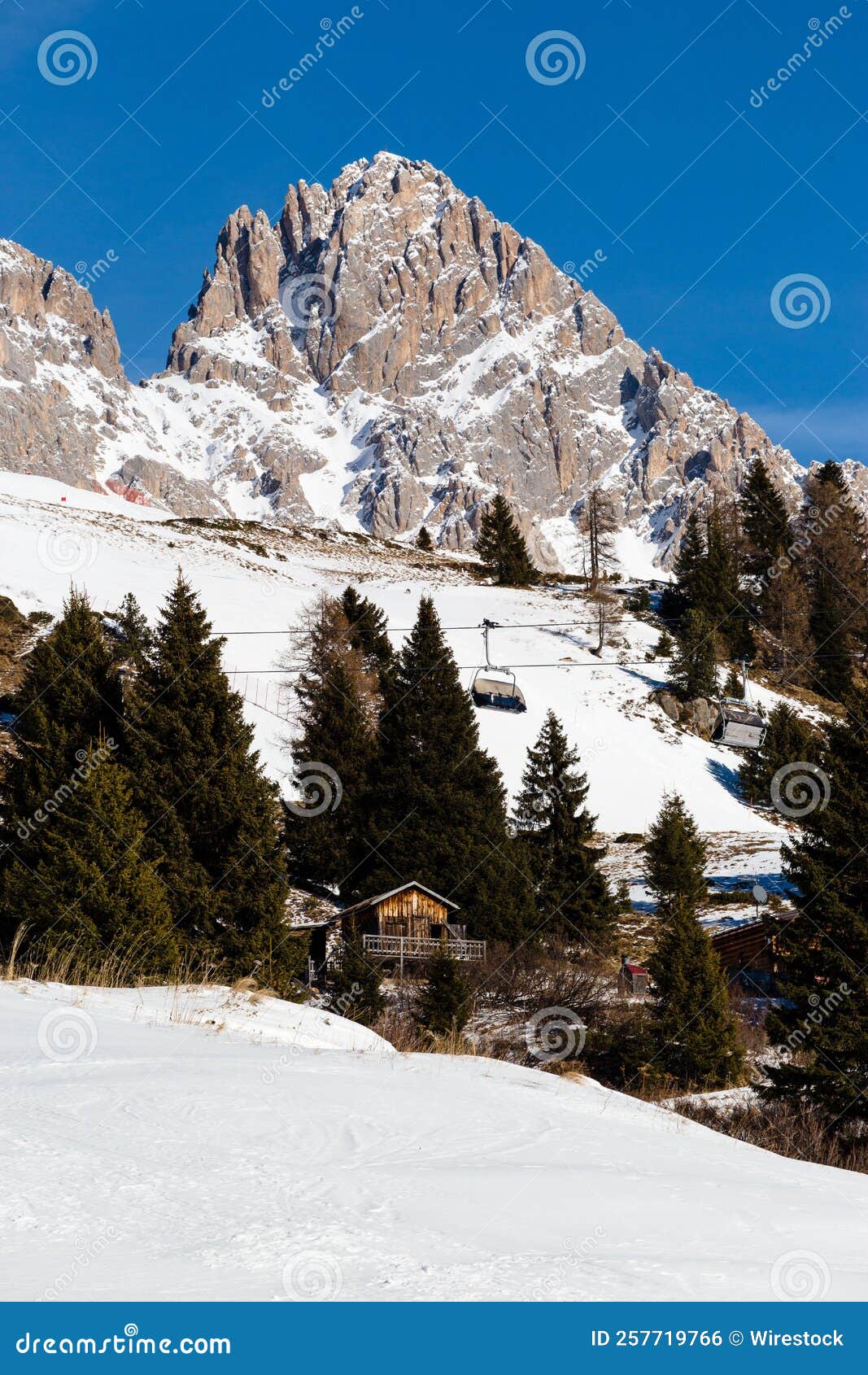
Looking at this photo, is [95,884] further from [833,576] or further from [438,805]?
[833,576]

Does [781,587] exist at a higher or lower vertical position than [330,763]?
higher

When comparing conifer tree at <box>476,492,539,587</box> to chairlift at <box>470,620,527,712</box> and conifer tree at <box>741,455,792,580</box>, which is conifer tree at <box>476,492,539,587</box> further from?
chairlift at <box>470,620,527,712</box>

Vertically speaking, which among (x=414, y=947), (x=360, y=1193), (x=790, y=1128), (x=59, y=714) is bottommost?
(x=790, y=1128)

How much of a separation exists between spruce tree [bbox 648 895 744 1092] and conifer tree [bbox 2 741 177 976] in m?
13.0

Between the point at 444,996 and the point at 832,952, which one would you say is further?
the point at 444,996

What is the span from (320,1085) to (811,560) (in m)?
83.6

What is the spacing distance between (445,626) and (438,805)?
89.1 ft

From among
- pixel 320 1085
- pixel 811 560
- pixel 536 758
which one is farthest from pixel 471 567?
pixel 320 1085

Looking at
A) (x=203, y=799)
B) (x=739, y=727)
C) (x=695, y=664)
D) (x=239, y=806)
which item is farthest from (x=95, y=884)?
(x=695, y=664)

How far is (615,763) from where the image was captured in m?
58.2

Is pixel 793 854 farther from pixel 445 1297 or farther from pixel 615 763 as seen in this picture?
pixel 615 763

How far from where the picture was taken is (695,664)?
2542 inches

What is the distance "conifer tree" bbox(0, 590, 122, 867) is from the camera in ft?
80.6

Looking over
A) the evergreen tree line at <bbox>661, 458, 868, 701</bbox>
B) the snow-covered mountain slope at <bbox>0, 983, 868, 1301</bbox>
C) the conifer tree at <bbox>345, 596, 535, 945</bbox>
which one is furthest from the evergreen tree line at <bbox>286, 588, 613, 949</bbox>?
the snow-covered mountain slope at <bbox>0, 983, 868, 1301</bbox>
